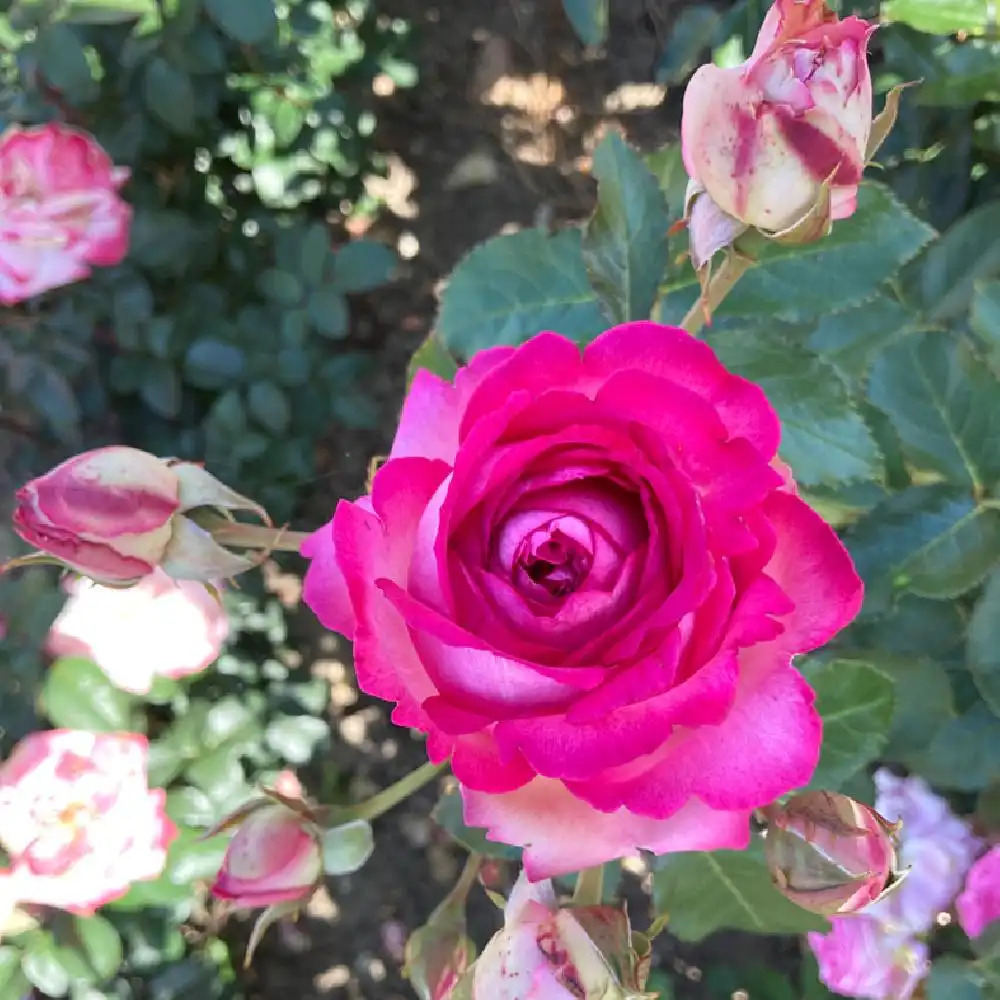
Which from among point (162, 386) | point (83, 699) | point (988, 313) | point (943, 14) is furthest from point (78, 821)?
point (943, 14)

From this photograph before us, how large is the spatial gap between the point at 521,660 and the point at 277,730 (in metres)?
0.96

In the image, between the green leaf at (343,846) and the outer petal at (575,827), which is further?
the green leaf at (343,846)

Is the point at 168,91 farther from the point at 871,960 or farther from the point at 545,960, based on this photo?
the point at 871,960

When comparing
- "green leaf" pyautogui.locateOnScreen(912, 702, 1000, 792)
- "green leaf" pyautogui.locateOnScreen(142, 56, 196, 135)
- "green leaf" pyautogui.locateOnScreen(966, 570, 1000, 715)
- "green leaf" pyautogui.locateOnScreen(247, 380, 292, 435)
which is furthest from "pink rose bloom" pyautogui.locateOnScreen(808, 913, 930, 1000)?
"green leaf" pyautogui.locateOnScreen(142, 56, 196, 135)

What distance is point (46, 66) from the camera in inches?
38.3

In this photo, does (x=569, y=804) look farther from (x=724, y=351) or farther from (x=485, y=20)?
(x=485, y=20)

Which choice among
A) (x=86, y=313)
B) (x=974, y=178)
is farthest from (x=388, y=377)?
(x=974, y=178)

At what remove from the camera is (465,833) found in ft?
2.62

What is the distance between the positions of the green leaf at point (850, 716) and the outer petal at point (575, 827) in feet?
1.09

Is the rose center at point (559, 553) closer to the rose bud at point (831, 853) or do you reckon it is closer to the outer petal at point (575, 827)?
the outer petal at point (575, 827)

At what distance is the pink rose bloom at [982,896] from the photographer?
2.65 ft

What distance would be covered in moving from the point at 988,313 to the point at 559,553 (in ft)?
1.78

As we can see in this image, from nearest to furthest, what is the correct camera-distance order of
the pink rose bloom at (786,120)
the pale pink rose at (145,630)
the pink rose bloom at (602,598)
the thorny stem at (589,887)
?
the pink rose bloom at (602,598)
the pink rose bloom at (786,120)
the thorny stem at (589,887)
the pale pink rose at (145,630)

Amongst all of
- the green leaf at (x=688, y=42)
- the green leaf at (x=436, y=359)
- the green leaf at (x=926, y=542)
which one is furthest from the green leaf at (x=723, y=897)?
the green leaf at (x=688, y=42)
